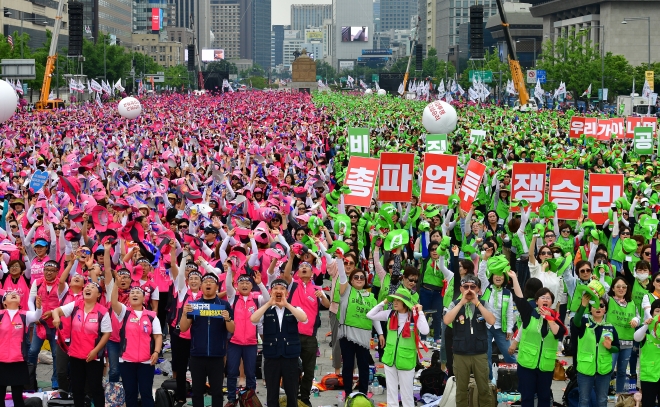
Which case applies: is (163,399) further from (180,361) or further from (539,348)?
(539,348)

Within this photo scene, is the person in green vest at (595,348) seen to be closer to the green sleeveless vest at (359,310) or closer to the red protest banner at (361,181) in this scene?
the green sleeveless vest at (359,310)

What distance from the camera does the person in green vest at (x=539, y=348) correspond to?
9125 mm

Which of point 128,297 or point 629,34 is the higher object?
point 629,34

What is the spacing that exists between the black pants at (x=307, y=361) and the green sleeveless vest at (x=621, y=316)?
8.52 ft

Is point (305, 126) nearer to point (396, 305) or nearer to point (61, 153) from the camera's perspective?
point (61, 153)

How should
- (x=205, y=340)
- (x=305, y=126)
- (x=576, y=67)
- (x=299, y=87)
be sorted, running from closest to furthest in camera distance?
(x=205, y=340) → (x=305, y=126) → (x=576, y=67) → (x=299, y=87)

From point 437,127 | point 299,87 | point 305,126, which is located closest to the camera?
point 437,127

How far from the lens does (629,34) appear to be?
9994cm

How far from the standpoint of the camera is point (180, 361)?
33.8 ft

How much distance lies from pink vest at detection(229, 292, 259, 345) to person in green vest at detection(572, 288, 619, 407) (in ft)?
9.00

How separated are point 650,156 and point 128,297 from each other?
57.5ft

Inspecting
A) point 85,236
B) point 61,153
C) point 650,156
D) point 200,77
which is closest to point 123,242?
point 85,236

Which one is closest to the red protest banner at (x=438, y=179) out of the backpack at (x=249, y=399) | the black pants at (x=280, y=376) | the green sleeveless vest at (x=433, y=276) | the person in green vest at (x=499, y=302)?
the green sleeveless vest at (x=433, y=276)

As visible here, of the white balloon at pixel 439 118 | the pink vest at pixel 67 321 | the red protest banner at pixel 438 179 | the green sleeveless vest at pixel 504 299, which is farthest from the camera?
the white balloon at pixel 439 118
